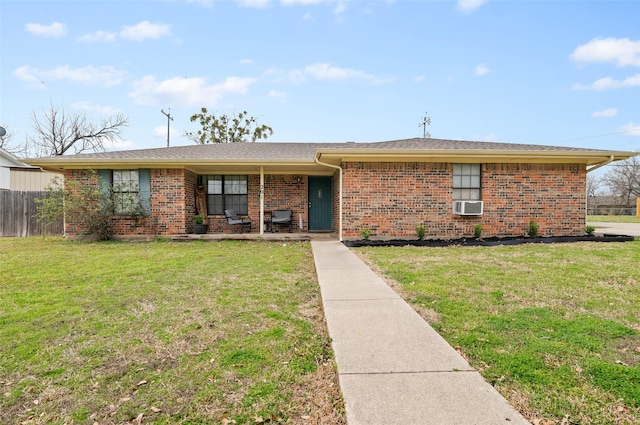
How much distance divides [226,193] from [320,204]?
3.25 m

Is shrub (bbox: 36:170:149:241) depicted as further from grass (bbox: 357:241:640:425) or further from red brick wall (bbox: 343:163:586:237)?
grass (bbox: 357:241:640:425)

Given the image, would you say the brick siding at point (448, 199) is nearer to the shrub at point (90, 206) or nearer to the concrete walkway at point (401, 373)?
the shrub at point (90, 206)

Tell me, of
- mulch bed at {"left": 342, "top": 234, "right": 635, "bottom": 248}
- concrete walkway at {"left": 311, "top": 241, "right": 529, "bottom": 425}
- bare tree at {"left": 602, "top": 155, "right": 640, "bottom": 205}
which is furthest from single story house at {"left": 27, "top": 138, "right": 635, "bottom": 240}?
bare tree at {"left": 602, "top": 155, "right": 640, "bottom": 205}

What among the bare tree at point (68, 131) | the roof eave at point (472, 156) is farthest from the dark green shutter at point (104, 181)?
the bare tree at point (68, 131)

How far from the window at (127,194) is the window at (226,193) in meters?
2.17

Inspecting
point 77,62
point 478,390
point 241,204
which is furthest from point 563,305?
point 77,62

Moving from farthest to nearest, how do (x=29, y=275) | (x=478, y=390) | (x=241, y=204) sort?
(x=241, y=204) < (x=29, y=275) < (x=478, y=390)

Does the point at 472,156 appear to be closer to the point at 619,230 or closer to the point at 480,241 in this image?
the point at 480,241

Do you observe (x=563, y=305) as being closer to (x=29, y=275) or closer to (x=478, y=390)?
(x=478, y=390)

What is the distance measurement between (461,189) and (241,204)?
275 inches

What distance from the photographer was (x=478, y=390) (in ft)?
6.51

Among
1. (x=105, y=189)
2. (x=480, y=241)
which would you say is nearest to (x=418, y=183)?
(x=480, y=241)

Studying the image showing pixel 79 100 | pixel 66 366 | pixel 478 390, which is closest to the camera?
pixel 478 390

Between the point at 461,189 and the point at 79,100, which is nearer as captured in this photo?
the point at 461,189
